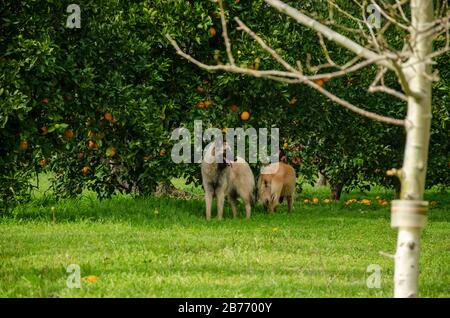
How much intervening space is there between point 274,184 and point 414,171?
9439 millimetres

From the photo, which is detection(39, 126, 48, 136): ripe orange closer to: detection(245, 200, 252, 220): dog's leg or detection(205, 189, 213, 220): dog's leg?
detection(205, 189, 213, 220): dog's leg

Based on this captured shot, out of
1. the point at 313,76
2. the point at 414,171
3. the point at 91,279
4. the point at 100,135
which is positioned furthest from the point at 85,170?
the point at 414,171

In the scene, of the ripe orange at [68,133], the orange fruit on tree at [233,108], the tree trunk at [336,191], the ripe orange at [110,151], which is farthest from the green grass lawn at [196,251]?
the tree trunk at [336,191]

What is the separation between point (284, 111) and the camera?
14195 mm

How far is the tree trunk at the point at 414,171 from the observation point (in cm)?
474

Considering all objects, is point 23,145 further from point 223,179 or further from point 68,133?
point 223,179

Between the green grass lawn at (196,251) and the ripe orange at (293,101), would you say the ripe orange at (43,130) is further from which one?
the ripe orange at (293,101)

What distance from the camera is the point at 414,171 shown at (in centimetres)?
478

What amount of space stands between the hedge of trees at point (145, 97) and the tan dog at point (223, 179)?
0.56 meters

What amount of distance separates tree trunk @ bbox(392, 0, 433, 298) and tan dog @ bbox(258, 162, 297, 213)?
9.37 meters

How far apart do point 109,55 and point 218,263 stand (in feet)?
17.6

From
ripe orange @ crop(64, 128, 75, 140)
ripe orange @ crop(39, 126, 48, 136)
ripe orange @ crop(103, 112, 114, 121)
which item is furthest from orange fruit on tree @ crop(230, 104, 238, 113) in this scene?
ripe orange @ crop(39, 126, 48, 136)
